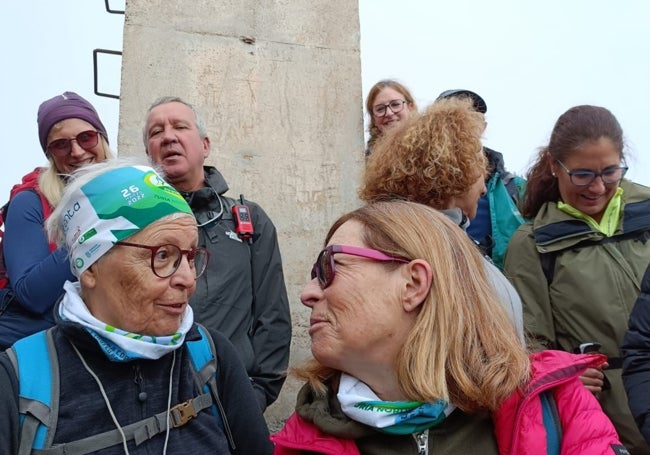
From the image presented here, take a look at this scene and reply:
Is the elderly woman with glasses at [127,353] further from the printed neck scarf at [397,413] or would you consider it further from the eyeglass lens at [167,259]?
the printed neck scarf at [397,413]

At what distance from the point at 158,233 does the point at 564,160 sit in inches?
81.9

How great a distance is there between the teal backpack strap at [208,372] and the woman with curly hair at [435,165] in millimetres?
1016

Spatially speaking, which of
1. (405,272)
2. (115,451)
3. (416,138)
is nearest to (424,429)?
(405,272)

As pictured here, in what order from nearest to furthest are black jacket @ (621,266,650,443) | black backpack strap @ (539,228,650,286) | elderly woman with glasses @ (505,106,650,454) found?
1. black jacket @ (621,266,650,443)
2. elderly woman with glasses @ (505,106,650,454)
3. black backpack strap @ (539,228,650,286)

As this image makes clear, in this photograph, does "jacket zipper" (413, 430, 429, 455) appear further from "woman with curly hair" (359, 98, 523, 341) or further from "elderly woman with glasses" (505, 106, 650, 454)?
"elderly woman with glasses" (505, 106, 650, 454)

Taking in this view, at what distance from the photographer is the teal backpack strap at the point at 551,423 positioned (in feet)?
5.64

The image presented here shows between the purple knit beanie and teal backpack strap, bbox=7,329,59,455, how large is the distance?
5.71ft

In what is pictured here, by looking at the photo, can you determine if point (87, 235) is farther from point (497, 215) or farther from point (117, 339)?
point (497, 215)

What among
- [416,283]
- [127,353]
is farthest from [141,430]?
[416,283]

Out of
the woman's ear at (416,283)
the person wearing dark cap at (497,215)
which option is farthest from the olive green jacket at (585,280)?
the woman's ear at (416,283)

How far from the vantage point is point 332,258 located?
1.95 metres

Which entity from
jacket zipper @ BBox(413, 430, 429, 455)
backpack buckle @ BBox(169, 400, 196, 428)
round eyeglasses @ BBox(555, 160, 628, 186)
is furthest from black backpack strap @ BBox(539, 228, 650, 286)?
backpack buckle @ BBox(169, 400, 196, 428)

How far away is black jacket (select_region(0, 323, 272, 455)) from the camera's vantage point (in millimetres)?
1793

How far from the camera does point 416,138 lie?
111 inches
